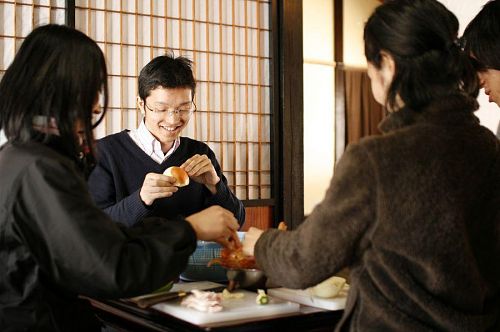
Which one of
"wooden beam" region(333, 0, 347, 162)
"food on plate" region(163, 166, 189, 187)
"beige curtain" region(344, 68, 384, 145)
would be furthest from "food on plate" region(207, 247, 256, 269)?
"beige curtain" region(344, 68, 384, 145)

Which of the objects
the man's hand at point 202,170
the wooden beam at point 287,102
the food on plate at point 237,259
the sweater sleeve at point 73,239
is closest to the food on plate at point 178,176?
the man's hand at point 202,170

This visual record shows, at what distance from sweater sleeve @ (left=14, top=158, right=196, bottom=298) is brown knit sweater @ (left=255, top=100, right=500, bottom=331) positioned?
15.3 inches

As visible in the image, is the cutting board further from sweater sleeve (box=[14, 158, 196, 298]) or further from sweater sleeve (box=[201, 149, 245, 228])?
sweater sleeve (box=[201, 149, 245, 228])

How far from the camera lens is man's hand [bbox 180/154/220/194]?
282 centimetres

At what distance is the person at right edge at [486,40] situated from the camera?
7.87 feet

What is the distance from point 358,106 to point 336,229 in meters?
5.21

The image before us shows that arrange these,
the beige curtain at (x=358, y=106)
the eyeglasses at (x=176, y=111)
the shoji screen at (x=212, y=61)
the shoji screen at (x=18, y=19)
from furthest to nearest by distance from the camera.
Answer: the beige curtain at (x=358, y=106) → the shoji screen at (x=212, y=61) → the shoji screen at (x=18, y=19) → the eyeglasses at (x=176, y=111)

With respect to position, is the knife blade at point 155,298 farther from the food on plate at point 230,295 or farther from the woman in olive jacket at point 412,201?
the woman in olive jacket at point 412,201

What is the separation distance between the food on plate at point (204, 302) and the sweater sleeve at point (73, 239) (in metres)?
0.17

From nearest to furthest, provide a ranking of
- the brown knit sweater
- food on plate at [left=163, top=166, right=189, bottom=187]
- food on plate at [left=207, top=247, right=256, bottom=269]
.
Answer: the brown knit sweater, food on plate at [left=207, top=247, right=256, bottom=269], food on plate at [left=163, top=166, right=189, bottom=187]

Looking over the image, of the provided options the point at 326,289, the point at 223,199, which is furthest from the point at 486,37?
the point at 223,199

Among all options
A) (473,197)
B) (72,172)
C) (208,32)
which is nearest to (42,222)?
(72,172)

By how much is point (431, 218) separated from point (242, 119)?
3068mm

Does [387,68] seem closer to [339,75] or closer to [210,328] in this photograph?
[210,328]
